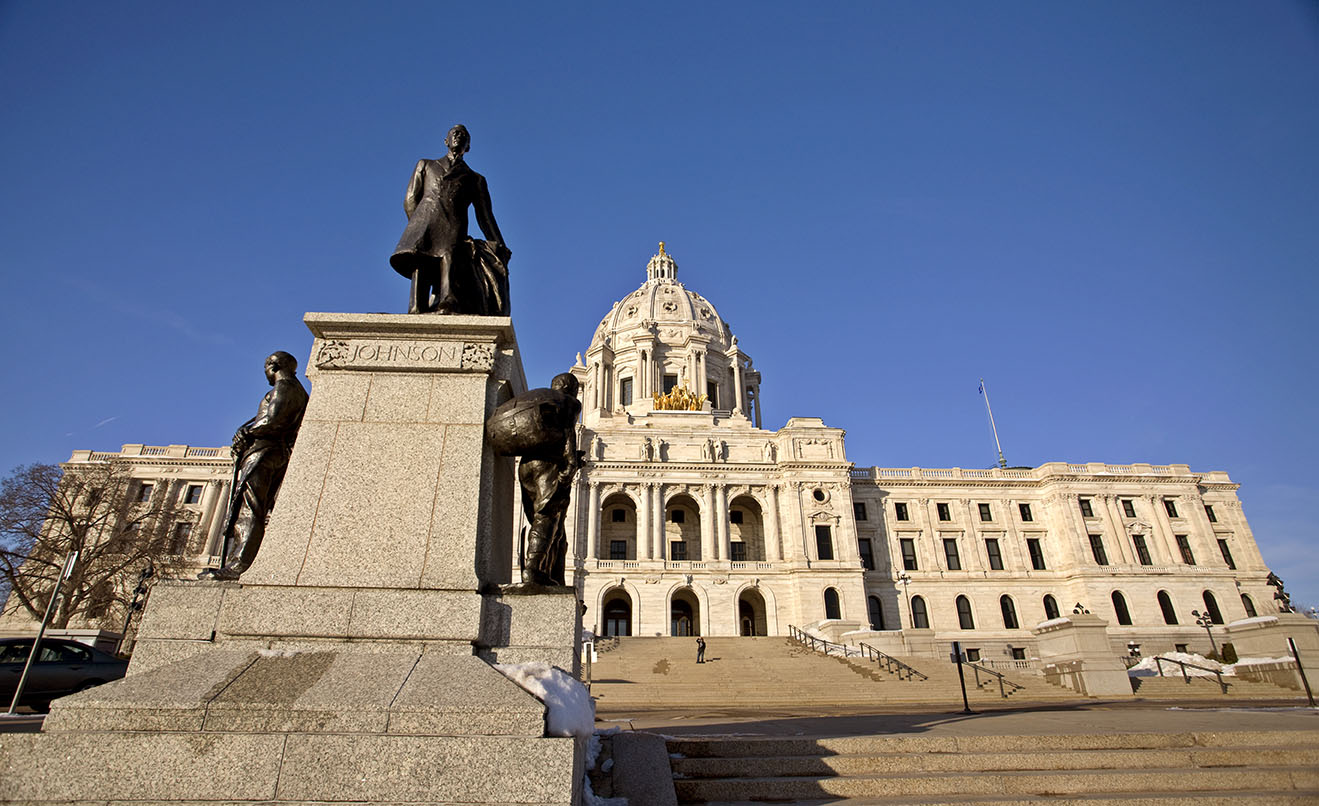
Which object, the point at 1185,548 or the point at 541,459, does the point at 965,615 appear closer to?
the point at 1185,548

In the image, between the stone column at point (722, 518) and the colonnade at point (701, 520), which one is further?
the stone column at point (722, 518)

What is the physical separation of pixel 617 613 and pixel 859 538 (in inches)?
761

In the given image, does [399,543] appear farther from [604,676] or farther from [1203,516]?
[1203,516]

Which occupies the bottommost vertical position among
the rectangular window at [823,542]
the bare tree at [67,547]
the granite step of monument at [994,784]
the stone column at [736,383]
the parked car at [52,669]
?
the granite step of monument at [994,784]

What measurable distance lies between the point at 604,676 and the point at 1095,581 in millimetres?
41747

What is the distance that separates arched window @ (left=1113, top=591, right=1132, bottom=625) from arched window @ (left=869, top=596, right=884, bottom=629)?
681 inches

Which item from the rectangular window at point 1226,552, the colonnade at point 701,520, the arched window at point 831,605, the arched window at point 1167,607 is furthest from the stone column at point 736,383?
the rectangular window at point 1226,552

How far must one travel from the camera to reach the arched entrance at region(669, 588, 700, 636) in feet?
157

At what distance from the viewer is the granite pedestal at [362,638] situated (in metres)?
3.27

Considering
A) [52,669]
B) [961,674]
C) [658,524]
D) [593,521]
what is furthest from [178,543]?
[961,674]

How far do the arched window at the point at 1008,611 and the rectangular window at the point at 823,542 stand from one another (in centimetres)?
1453

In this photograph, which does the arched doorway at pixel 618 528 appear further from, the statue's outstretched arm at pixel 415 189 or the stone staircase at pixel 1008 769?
the stone staircase at pixel 1008 769

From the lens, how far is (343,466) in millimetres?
5172

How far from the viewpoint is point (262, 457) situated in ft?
18.4
